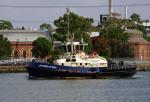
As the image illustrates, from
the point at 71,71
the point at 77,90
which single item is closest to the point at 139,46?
the point at 71,71

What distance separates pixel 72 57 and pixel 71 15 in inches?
2186

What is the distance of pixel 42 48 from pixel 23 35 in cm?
2644

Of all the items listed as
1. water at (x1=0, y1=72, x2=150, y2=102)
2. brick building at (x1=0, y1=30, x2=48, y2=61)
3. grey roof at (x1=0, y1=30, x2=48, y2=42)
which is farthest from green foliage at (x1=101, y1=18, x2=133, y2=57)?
water at (x1=0, y1=72, x2=150, y2=102)

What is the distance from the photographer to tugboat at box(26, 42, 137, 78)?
113 meters

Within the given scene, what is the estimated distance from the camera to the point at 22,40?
636 feet

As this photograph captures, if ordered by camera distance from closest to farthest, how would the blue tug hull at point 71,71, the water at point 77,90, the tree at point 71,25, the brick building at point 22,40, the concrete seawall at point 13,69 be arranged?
the water at point 77,90 < the blue tug hull at point 71,71 < the concrete seawall at point 13,69 < the tree at point 71,25 < the brick building at point 22,40

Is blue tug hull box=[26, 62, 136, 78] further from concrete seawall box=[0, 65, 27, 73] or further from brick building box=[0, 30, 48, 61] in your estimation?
brick building box=[0, 30, 48, 61]

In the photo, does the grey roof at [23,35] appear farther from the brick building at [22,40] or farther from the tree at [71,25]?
the tree at [71,25]

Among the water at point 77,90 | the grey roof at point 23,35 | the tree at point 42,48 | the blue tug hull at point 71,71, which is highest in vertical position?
the grey roof at point 23,35

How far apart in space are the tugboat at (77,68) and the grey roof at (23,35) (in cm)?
7834

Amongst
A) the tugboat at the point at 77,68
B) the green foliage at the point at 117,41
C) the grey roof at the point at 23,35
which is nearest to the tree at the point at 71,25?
the green foliage at the point at 117,41

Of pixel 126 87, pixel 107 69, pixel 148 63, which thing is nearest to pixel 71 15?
pixel 148 63

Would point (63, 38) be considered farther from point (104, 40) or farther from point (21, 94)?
point (21, 94)

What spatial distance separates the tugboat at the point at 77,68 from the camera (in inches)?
4464
